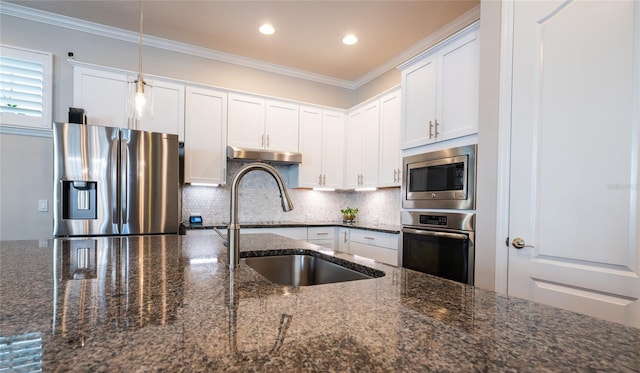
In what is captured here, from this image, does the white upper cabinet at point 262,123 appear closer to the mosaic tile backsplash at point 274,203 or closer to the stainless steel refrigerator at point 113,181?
the mosaic tile backsplash at point 274,203

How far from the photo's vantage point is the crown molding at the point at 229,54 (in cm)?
292

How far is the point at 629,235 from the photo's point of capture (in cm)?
131

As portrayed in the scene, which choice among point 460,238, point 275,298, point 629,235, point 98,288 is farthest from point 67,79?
point 629,235

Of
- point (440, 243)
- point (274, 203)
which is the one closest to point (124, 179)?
point (274, 203)

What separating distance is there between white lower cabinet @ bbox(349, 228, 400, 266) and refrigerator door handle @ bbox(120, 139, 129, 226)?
213cm

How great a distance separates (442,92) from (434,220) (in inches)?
40.0

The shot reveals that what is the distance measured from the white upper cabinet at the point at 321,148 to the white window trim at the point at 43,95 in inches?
101

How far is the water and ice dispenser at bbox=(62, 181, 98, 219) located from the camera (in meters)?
2.55

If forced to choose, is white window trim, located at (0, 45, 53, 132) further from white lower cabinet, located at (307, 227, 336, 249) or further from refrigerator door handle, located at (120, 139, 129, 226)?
white lower cabinet, located at (307, 227, 336, 249)

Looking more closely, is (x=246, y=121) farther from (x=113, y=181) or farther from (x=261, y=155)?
(x=113, y=181)

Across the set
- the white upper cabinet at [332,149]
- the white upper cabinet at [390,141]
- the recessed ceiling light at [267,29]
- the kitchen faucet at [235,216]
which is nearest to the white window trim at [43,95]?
the recessed ceiling light at [267,29]

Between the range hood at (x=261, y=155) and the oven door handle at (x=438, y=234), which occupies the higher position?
the range hood at (x=261, y=155)

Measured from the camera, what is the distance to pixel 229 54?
378cm

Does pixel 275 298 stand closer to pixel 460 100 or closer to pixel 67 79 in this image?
pixel 460 100
